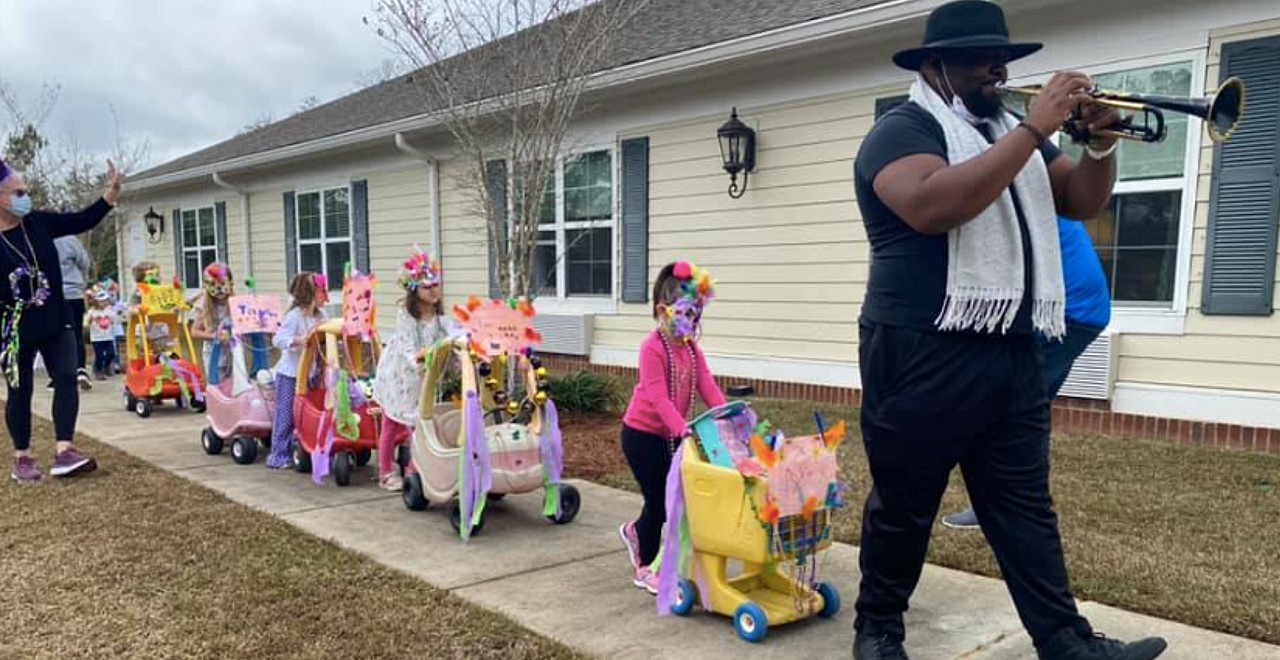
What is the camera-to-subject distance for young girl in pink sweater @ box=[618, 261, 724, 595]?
3.40 meters

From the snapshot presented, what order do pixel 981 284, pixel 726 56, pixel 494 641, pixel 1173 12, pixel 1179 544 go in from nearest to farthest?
pixel 981 284 < pixel 494 641 < pixel 1179 544 < pixel 1173 12 < pixel 726 56

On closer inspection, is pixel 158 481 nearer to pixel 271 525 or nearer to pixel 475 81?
pixel 271 525

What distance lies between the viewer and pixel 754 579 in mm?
3334

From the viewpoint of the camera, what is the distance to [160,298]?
833 centimetres

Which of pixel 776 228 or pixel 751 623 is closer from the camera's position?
pixel 751 623

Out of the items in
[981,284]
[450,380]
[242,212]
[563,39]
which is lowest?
[450,380]

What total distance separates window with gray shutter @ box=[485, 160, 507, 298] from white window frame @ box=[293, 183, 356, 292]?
11.8 ft

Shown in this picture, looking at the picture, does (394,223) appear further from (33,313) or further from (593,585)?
(593,585)

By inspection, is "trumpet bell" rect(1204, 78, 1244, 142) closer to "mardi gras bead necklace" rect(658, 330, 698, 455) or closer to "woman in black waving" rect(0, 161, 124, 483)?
"mardi gras bead necklace" rect(658, 330, 698, 455)

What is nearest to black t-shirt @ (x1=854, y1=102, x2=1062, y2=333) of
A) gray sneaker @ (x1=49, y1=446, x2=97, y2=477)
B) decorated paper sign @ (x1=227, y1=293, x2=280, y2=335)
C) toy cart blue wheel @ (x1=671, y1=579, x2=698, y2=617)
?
toy cart blue wheel @ (x1=671, y1=579, x2=698, y2=617)

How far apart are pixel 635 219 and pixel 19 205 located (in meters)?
5.79

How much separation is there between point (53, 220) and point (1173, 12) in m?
7.66

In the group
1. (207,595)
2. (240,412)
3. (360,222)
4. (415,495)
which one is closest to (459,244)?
(360,222)

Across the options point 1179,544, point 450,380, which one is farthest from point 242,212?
point 1179,544
